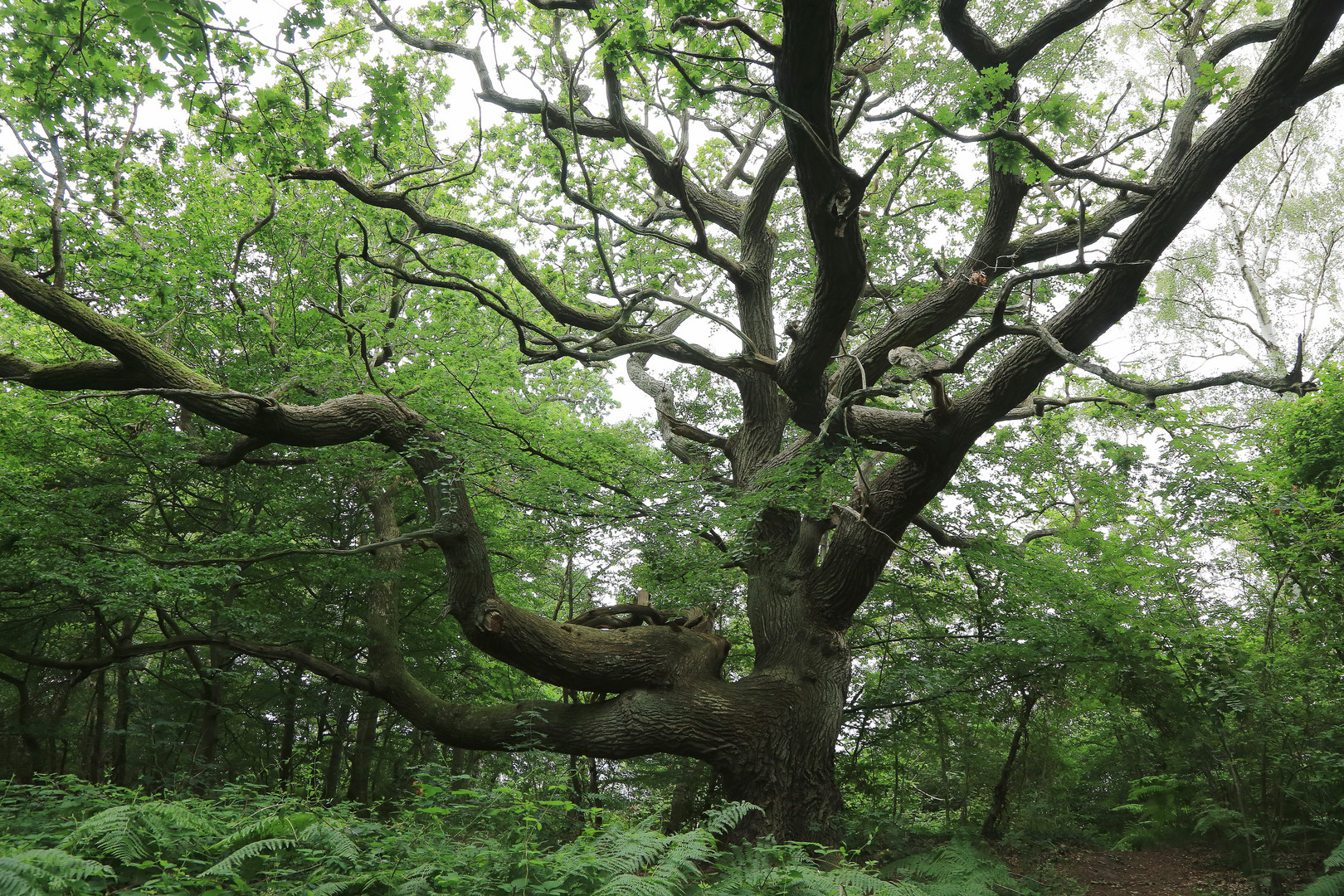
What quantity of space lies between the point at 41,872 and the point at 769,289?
7.93 m

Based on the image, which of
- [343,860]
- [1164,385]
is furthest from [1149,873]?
[343,860]

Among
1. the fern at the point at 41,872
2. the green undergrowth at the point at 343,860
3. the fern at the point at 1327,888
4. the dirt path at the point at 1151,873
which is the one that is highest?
the fern at the point at 41,872

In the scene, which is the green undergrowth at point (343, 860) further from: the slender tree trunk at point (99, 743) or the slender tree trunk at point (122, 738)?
the slender tree trunk at point (99, 743)

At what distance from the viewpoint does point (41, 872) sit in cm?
222

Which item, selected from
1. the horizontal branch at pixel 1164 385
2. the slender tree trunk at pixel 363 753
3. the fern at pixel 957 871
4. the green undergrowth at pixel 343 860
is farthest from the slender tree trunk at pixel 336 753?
the horizontal branch at pixel 1164 385

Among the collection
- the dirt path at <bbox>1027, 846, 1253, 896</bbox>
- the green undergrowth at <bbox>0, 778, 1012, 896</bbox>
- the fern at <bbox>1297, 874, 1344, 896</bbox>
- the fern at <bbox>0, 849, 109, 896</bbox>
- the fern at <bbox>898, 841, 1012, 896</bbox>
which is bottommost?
the dirt path at <bbox>1027, 846, 1253, 896</bbox>

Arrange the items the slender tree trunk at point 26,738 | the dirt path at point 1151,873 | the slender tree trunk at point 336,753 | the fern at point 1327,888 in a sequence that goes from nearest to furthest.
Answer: the fern at point 1327,888 < the dirt path at point 1151,873 < the slender tree trunk at point 26,738 < the slender tree trunk at point 336,753

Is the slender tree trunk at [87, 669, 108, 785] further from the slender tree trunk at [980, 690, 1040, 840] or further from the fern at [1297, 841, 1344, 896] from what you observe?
the fern at [1297, 841, 1344, 896]

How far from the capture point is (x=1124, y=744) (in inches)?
311

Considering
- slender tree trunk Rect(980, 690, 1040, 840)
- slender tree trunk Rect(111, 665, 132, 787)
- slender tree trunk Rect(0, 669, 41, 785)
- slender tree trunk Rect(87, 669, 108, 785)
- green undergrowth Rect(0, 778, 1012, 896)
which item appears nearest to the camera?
green undergrowth Rect(0, 778, 1012, 896)

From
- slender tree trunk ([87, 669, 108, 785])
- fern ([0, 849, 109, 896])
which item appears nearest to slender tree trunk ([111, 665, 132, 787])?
slender tree trunk ([87, 669, 108, 785])

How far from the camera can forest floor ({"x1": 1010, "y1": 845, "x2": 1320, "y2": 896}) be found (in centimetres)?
533

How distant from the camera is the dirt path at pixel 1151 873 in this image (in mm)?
5488

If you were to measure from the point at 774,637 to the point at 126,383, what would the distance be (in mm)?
6175
